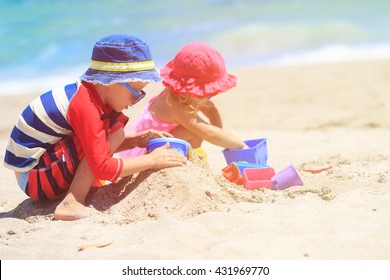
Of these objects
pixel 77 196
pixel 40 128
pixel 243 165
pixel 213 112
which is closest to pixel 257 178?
pixel 243 165

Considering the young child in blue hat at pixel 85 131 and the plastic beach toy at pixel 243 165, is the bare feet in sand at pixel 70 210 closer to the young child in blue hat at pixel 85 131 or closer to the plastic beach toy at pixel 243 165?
the young child in blue hat at pixel 85 131

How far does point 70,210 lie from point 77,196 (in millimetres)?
83

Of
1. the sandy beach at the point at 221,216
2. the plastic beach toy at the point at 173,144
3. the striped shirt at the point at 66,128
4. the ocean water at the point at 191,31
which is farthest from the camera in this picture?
the ocean water at the point at 191,31

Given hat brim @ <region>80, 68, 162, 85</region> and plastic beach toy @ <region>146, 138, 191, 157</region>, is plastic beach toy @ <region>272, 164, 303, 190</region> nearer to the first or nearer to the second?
plastic beach toy @ <region>146, 138, 191, 157</region>

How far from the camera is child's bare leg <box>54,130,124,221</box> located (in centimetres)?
294

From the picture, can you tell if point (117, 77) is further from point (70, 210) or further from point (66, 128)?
point (70, 210)

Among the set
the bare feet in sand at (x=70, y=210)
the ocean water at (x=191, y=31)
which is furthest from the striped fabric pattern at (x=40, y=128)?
the ocean water at (x=191, y=31)

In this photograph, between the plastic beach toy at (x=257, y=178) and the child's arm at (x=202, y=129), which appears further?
the child's arm at (x=202, y=129)

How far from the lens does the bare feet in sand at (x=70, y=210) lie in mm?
2934

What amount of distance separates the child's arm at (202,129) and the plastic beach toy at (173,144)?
456 millimetres

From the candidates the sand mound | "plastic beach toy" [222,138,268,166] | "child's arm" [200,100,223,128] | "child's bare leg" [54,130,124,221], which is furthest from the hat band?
"child's arm" [200,100,223,128]

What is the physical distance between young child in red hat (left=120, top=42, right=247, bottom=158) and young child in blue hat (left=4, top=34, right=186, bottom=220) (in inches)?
23.7

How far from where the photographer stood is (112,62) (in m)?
2.86

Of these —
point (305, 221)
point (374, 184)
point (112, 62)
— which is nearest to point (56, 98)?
point (112, 62)
